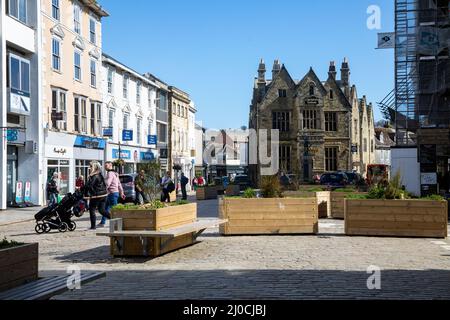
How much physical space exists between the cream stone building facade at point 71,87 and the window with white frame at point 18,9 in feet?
4.00

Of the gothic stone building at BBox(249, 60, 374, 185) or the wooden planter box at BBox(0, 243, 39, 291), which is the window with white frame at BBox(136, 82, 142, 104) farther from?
the wooden planter box at BBox(0, 243, 39, 291)

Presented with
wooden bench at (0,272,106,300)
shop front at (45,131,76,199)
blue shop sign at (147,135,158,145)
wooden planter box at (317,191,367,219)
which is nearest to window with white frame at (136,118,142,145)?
blue shop sign at (147,135,158,145)

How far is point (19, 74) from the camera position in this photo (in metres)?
29.4

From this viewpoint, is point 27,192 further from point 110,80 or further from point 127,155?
point 127,155

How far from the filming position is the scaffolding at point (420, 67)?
31812 mm

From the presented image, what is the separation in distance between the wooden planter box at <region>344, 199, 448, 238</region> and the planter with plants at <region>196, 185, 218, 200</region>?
75.7 ft

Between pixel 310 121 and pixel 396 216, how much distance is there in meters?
49.1

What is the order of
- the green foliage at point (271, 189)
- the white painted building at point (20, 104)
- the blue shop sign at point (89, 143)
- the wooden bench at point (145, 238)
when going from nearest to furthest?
the wooden bench at point (145, 238)
the green foliage at point (271, 189)
the white painted building at point (20, 104)
the blue shop sign at point (89, 143)

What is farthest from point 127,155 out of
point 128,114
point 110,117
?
point 110,117

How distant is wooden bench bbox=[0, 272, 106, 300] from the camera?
19.2ft

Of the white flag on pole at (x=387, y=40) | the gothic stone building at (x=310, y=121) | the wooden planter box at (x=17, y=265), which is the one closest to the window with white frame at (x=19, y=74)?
the white flag on pole at (x=387, y=40)

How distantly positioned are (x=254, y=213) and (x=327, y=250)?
315cm

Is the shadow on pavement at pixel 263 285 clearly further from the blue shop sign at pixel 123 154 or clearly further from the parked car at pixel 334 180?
the blue shop sign at pixel 123 154
